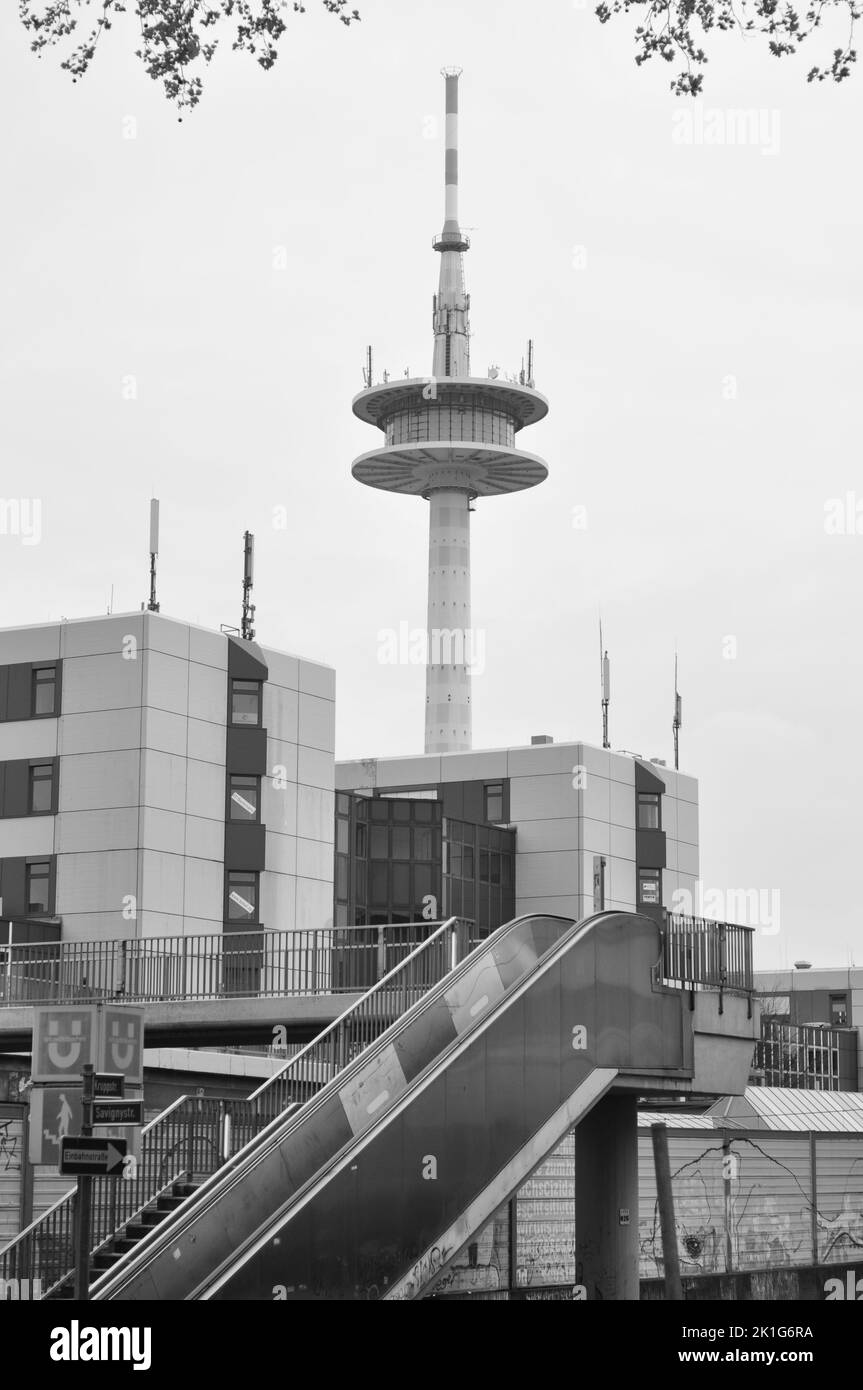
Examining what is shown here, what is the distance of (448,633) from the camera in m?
144

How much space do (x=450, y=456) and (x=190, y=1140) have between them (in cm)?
12387

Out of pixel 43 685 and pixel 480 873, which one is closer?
pixel 43 685

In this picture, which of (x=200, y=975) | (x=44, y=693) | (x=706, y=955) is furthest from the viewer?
(x=44, y=693)

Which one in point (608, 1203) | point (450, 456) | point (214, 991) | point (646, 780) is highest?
point (450, 456)

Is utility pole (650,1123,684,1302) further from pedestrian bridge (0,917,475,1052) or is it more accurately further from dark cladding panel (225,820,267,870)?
dark cladding panel (225,820,267,870)

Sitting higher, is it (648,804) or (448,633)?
(448,633)

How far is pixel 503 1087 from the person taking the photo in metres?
23.6

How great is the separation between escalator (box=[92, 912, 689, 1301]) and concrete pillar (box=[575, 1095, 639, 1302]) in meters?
2.27

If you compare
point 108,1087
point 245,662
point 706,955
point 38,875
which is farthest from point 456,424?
point 108,1087

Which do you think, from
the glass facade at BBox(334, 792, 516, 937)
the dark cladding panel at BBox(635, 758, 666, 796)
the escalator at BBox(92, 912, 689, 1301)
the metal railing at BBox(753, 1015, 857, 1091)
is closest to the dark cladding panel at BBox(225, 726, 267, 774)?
the metal railing at BBox(753, 1015, 857, 1091)

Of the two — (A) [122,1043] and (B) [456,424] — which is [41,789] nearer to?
(A) [122,1043]

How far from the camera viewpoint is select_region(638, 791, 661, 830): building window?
101625 mm
